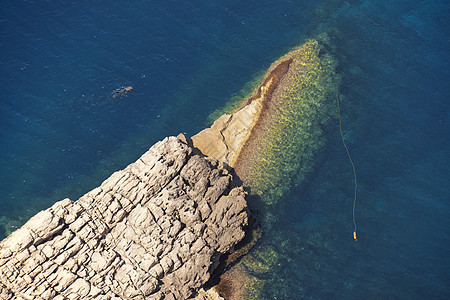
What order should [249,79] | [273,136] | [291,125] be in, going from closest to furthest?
[273,136] → [291,125] → [249,79]

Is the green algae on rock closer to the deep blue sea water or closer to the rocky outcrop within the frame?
the deep blue sea water

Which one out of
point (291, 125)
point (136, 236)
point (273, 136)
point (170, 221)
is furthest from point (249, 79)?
point (136, 236)

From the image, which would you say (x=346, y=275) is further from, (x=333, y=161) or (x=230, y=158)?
(x=230, y=158)

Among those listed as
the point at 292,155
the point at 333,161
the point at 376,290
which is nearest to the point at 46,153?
the point at 292,155

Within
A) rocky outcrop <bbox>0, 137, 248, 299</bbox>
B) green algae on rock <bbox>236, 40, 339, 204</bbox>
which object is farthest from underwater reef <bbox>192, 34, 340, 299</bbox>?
rocky outcrop <bbox>0, 137, 248, 299</bbox>

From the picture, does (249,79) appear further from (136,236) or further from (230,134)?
(136,236)

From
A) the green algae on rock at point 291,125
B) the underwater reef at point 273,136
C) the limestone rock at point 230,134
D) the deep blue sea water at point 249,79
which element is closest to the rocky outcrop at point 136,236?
the underwater reef at point 273,136

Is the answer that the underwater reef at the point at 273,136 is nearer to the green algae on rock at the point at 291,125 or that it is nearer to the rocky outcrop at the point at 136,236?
the green algae on rock at the point at 291,125
